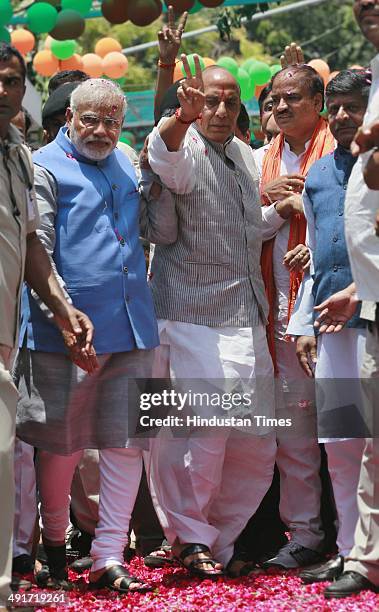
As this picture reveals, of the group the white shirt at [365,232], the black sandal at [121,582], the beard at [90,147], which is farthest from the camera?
the beard at [90,147]

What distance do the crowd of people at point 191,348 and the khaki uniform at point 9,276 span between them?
7 centimetres

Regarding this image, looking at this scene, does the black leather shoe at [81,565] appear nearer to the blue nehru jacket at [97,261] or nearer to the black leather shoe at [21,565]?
the black leather shoe at [21,565]

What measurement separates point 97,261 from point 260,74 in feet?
24.4

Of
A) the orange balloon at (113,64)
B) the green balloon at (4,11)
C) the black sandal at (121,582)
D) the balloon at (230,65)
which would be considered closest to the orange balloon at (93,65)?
the orange balloon at (113,64)

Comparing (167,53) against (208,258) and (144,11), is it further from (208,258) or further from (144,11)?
(144,11)

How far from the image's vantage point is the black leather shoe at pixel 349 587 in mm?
4672

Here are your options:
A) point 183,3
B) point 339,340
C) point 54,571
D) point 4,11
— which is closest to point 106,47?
point 4,11

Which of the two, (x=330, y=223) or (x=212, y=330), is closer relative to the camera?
(x=330, y=223)

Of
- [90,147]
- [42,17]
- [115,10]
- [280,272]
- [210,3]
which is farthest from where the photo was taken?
[42,17]

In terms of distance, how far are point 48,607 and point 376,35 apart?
2538 mm

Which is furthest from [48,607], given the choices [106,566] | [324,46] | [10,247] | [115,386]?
[324,46]

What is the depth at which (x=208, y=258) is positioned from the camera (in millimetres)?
5578

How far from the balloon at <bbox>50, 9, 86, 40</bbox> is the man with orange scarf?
5.03 m

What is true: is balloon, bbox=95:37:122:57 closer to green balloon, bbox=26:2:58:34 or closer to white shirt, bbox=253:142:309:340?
green balloon, bbox=26:2:58:34
